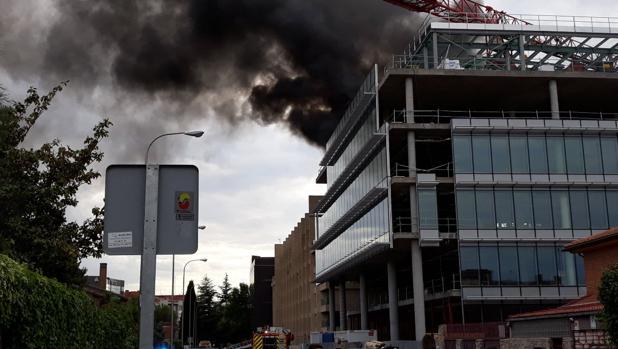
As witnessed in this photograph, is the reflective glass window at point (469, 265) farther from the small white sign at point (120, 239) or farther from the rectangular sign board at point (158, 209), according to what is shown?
the small white sign at point (120, 239)

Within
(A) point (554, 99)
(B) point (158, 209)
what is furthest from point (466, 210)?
(B) point (158, 209)

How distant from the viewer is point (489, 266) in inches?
1898

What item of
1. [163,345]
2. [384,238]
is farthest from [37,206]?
[384,238]

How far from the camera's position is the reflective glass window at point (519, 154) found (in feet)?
164

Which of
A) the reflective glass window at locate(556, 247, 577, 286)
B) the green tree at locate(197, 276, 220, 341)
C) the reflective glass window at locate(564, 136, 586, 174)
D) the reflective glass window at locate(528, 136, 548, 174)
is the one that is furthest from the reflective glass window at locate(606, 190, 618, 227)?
the green tree at locate(197, 276, 220, 341)

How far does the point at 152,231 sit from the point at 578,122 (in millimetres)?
50190

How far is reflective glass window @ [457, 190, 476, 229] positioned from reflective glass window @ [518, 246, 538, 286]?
3.91 meters

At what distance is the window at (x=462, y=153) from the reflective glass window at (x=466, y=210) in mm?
1751

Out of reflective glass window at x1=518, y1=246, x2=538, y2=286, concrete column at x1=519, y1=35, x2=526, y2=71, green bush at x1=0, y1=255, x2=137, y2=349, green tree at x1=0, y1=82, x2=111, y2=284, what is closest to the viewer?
green bush at x1=0, y1=255, x2=137, y2=349

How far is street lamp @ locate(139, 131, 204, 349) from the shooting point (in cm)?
482

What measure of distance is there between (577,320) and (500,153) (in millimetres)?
20514

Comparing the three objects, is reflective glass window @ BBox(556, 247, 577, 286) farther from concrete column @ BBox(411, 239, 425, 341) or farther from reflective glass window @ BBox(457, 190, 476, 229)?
concrete column @ BBox(411, 239, 425, 341)

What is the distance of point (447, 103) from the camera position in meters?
56.6

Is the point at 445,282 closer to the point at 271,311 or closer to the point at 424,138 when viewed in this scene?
the point at 424,138
